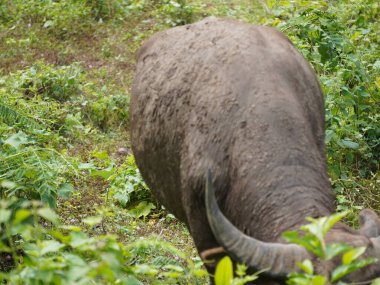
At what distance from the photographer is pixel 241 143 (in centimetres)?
463

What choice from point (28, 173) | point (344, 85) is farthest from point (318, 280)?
point (344, 85)

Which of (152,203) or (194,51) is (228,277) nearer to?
(194,51)

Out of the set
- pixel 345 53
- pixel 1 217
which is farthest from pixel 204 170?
pixel 345 53

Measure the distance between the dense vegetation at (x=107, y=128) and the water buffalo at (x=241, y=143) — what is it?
45 cm

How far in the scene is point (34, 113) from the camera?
7980 millimetres

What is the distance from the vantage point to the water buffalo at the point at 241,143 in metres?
4.01

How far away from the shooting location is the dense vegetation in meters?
5.62

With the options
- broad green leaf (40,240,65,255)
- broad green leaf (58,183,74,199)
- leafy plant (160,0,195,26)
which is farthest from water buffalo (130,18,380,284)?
leafy plant (160,0,195,26)

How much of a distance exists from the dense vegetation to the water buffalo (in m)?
0.45

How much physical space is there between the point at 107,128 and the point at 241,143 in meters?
4.61

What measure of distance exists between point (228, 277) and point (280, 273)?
498 millimetres

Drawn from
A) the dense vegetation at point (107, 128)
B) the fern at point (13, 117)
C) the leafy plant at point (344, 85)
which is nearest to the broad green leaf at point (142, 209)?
the dense vegetation at point (107, 128)

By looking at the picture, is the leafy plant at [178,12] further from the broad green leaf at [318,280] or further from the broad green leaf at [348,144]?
the broad green leaf at [318,280]

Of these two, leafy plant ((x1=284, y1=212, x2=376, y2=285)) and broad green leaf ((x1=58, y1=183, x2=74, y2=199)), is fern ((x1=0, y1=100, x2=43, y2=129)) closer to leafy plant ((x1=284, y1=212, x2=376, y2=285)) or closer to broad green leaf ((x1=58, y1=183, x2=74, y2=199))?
broad green leaf ((x1=58, y1=183, x2=74, y2=199))
